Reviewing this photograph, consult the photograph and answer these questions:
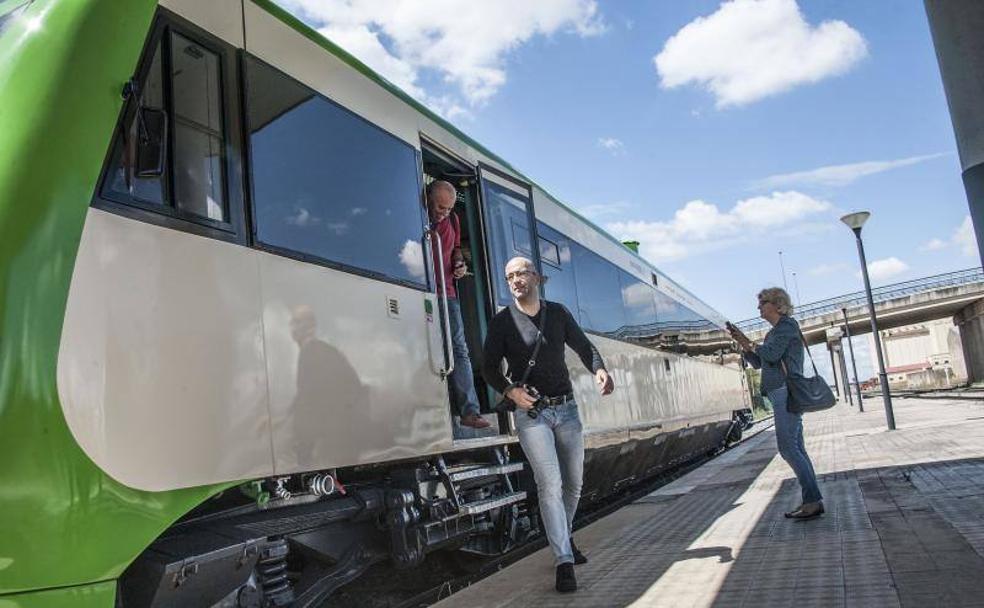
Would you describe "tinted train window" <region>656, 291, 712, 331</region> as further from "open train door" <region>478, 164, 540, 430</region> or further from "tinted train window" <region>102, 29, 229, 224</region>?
"tinted train window" <region>102, 29, 229, 224</region>

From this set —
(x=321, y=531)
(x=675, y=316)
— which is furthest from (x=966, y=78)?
(x=675, y=316)

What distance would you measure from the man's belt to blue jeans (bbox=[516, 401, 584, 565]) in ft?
0.08

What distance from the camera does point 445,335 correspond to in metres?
5.21

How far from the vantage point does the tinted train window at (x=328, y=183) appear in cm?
390

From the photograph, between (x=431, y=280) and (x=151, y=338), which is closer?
(x=151, y=338)

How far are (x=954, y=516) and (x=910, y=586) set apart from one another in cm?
Result: 181

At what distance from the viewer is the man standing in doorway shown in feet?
18.0

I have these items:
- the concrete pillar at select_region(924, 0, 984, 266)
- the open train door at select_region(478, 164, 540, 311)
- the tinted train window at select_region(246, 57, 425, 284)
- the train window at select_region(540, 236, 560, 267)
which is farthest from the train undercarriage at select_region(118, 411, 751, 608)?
the concrete pillar at select_region(924, 0, 984, 266)

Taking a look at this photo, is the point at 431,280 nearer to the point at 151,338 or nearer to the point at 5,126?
the point at 151,338

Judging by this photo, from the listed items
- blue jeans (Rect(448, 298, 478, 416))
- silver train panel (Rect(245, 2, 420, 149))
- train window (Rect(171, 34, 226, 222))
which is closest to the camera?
train window (Rect(171, 34, 226, 222))

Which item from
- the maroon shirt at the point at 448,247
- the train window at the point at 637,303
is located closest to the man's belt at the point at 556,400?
the maroon shirt at the point at 448,247

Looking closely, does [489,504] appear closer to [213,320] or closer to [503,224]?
[213,320]

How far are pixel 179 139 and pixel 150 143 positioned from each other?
0.38 m

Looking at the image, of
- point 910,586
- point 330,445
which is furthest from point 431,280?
point 910,586
